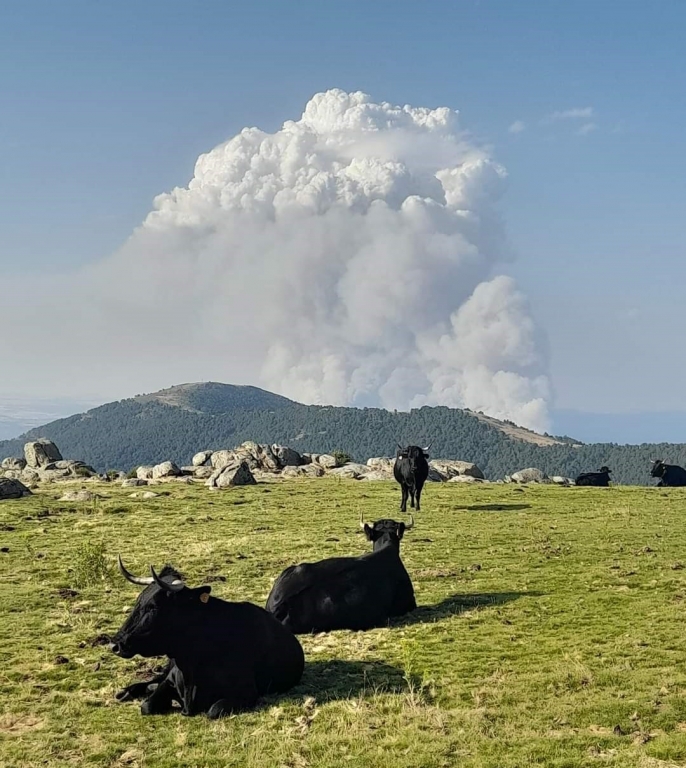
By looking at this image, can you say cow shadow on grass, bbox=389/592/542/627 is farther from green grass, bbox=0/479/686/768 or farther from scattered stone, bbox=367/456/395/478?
scattered stone, bbox=367/456/395/478

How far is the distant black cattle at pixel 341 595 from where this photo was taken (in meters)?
17.5

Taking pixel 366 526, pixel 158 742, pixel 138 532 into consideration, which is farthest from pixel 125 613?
pixel 138 532

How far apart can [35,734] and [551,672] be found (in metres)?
8.59

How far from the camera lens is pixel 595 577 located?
2195 centimetres

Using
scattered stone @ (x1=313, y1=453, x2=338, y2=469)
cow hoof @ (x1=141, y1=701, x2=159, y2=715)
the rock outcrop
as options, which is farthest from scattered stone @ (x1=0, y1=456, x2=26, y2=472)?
cow hoof @ (x1=141, y1=701, x2=159, y2=715)

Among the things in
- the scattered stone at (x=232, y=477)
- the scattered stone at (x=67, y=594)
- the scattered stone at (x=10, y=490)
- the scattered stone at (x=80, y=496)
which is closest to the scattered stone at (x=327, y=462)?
the scattered stone at (x=232, y=477)

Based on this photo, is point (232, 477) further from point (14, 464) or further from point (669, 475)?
point (14, 464)

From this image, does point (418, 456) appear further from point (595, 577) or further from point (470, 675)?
point (470, 675)

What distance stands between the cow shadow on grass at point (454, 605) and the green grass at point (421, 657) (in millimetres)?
78

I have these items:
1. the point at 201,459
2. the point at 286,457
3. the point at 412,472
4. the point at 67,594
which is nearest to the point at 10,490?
the point at 412,472

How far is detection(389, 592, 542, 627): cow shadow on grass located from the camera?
1847cm

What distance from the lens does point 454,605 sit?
64.4 feet

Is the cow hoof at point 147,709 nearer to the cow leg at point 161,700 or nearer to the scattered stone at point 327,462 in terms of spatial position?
the cow leg at point 161,700

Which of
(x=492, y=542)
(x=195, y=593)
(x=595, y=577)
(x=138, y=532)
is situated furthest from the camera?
(x=138, y=532)
